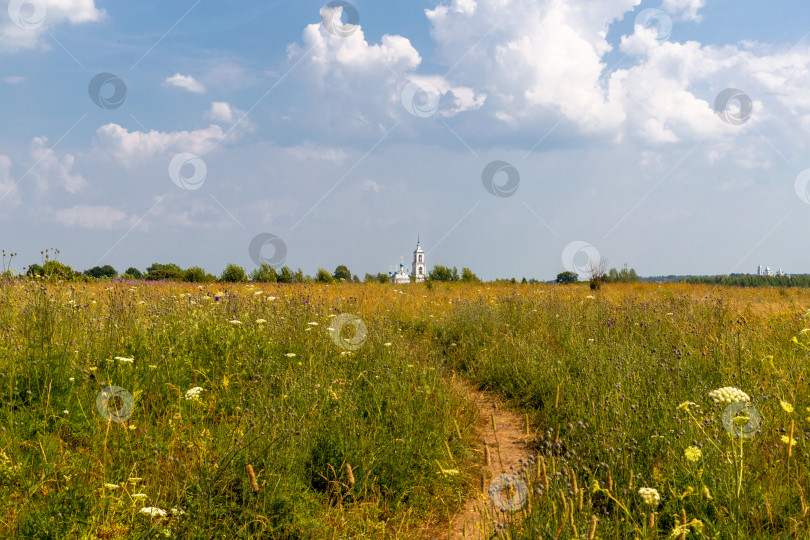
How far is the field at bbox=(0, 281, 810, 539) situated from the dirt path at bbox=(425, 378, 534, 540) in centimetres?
8

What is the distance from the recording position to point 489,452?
3.62 metres

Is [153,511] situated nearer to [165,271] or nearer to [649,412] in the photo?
[649,412]

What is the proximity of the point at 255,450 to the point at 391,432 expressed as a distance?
1.11 metres

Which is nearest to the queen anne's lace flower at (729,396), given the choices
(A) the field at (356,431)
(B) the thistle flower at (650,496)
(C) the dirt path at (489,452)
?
(A) the field at (356,431)

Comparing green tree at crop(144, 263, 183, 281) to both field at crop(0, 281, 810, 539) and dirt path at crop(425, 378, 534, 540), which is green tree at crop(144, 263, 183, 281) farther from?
dirt path at crop(425, 378, 534, 540)

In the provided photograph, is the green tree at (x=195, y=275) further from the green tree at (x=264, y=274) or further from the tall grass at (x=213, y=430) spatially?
the tall grass at (x=213, y=430)

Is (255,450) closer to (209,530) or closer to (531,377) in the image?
(209,530)

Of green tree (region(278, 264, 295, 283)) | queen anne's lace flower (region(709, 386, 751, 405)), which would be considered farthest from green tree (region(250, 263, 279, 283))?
queen anne's lace flower (region(709, 386, 751, 405))

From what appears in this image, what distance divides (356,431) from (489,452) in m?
1.02

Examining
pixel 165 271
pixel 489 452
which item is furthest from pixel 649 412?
pixel 165 271

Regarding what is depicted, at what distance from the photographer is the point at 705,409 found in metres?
3.76

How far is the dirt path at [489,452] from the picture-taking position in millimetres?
3014

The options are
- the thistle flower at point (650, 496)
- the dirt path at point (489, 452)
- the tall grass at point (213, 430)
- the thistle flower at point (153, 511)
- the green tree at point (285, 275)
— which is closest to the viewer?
the thistle flower at point (650, 496)

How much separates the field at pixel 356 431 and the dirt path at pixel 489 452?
81mm
